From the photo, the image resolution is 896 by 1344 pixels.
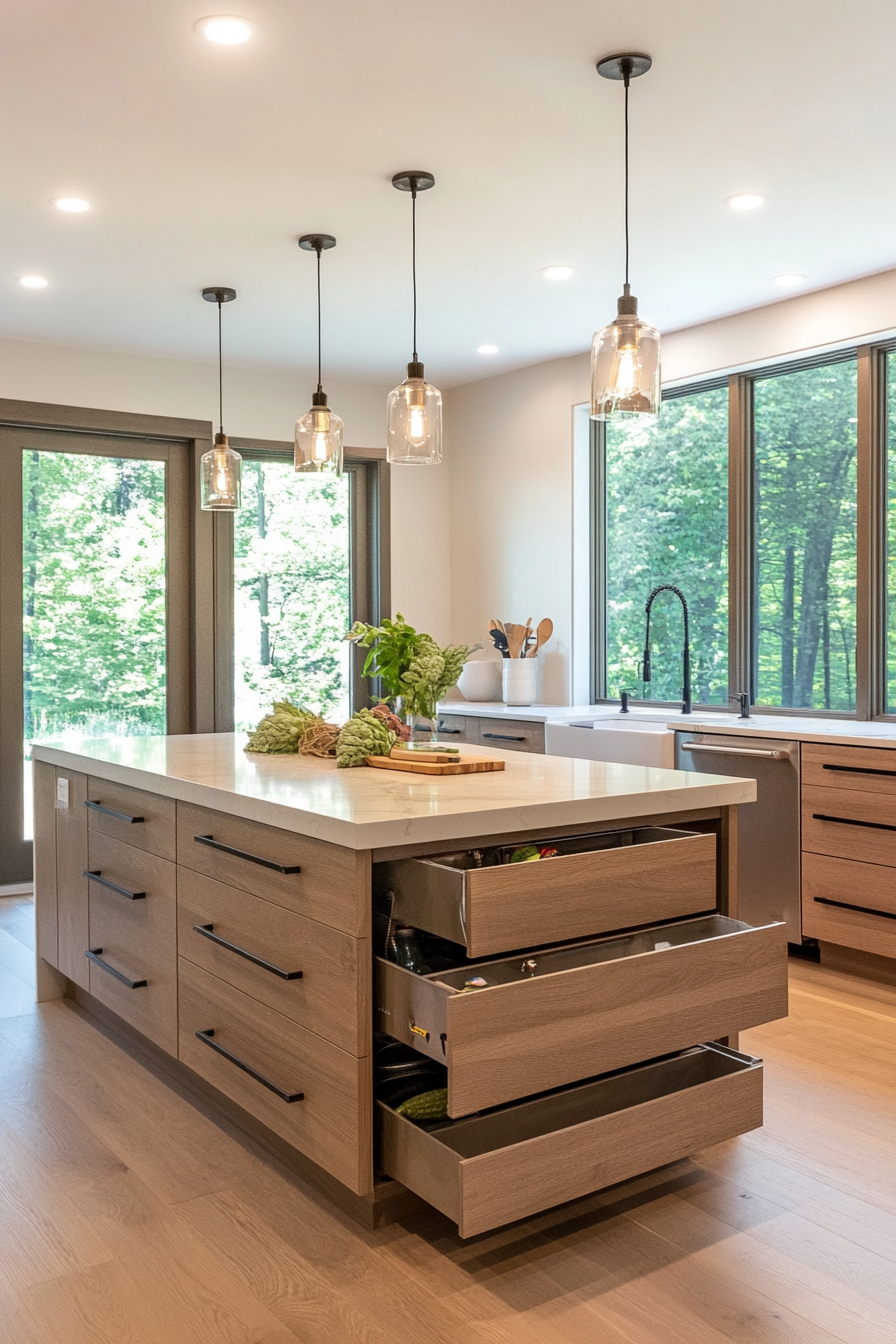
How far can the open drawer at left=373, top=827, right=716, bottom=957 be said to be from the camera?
6.14 feet

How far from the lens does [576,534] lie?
5.25 m

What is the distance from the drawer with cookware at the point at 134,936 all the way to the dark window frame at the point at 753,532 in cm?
270

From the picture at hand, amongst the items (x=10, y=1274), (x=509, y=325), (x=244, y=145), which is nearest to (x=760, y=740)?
(x=509, y=325)

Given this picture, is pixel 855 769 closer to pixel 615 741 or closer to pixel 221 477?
pixel 615 741

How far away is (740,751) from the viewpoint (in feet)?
12.6

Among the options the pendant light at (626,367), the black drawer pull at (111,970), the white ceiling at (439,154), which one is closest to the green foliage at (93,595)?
the white ceiling at (439,154)

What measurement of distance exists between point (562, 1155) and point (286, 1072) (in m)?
0.57

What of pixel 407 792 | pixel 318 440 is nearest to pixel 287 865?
pixel 407 792

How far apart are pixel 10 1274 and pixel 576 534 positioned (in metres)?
4.00

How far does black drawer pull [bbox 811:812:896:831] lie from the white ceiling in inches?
74.9

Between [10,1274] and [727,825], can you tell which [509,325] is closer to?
[727,825]

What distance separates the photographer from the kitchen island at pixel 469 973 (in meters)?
1.84

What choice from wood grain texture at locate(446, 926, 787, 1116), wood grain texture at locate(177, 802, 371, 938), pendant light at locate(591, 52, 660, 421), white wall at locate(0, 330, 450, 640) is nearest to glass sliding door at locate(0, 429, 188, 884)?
white wall at locate(0, 330, 450, 640)

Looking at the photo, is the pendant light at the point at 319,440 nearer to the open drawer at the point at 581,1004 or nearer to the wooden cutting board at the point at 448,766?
the wooden cutting board at the point at 448,766
